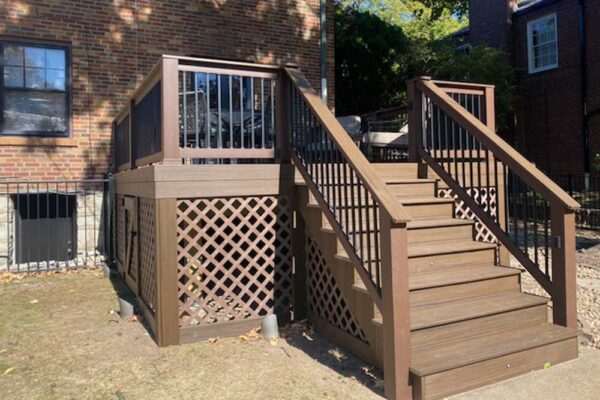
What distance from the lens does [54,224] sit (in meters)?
7.80

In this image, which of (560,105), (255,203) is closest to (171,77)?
(255,203)

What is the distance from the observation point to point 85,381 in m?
3.42

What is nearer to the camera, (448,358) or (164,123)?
(448,358)

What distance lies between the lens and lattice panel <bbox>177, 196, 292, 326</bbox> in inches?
169

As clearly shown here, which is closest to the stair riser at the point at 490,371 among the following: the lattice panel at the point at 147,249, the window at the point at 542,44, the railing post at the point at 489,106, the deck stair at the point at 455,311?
the deck stair at the point at 455,311

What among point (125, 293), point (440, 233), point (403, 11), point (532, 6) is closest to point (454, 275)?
point (440, 233)

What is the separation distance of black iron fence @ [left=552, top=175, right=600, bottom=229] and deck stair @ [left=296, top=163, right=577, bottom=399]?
7493 millimetres

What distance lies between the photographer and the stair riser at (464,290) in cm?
376

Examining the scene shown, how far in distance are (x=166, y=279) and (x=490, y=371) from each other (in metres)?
2.42

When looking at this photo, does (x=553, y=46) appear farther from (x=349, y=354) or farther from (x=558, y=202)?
(x=349, y=354)

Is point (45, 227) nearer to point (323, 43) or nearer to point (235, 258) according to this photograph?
point (235, 258)

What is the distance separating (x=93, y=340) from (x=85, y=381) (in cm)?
89

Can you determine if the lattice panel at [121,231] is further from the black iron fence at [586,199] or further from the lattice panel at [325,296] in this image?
the black iron fence at [586,199]

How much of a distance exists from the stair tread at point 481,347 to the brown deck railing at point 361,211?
0.56 feet
